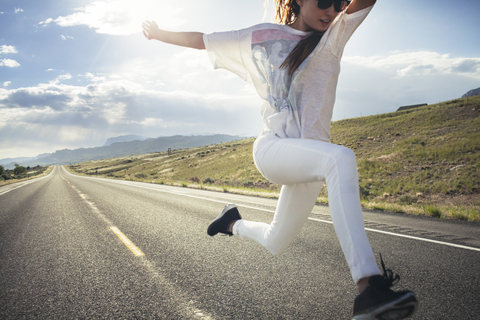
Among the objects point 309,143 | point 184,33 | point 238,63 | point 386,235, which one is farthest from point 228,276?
point 386,235

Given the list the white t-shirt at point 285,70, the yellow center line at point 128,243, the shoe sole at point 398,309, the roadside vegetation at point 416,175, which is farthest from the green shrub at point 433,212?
the yellow center line at point 128,243

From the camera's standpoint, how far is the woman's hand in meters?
1.80

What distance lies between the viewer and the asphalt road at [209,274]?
6.85 feet

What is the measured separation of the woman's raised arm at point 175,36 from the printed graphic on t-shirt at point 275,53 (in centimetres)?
39

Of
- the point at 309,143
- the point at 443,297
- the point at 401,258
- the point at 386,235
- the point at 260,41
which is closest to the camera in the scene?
the point at 309,143

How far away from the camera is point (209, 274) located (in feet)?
9.00

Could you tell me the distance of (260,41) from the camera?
162 centimetres

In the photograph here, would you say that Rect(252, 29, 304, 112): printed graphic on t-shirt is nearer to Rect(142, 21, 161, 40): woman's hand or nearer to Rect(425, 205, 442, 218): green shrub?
Rect(142, 21, 161, 40): woman's hand

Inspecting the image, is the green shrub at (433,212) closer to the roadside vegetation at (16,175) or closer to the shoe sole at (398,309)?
the shoe sole at (398,309)

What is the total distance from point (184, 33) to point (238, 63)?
0.43 metres

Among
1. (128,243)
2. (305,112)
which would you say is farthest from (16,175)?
(305,112)

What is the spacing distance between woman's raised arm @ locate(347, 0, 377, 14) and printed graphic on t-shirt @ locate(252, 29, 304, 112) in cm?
31

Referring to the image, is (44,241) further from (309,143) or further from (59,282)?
(309,143)

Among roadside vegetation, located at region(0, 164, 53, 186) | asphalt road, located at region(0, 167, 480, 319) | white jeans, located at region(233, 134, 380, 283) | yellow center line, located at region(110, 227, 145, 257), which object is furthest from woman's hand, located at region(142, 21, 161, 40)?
roadside vegetation, located at region(0, 164, 53, 186)
